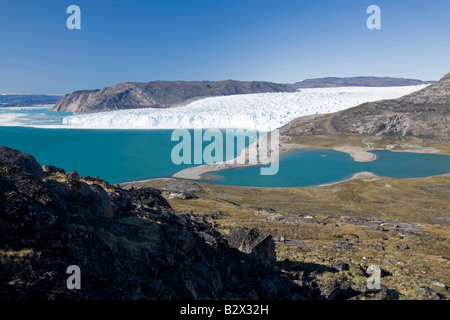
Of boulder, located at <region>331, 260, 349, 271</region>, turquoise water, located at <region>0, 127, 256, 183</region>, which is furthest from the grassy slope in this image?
turquoise water, located at <region>0, 127, 256, 183</region>

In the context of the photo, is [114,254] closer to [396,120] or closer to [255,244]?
[255,244]

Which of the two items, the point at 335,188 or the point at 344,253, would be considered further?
the point at 335,188

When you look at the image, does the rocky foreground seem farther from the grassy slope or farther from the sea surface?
the sea surface

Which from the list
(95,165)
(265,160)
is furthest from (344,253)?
(95,165)

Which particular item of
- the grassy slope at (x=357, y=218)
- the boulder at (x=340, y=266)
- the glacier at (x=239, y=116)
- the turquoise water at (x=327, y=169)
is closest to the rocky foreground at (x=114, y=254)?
the boulder at (x=340, y=266)

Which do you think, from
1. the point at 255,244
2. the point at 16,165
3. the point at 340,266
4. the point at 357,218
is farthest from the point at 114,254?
the point at 357,218

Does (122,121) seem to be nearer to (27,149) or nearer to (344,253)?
(27,149)

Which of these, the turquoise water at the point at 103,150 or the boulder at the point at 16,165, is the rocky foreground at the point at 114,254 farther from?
the turquoise water at the point at 103,150

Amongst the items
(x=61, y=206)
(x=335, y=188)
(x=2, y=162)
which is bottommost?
(x=335, y=188)

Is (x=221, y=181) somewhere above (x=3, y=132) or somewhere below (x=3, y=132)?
below
